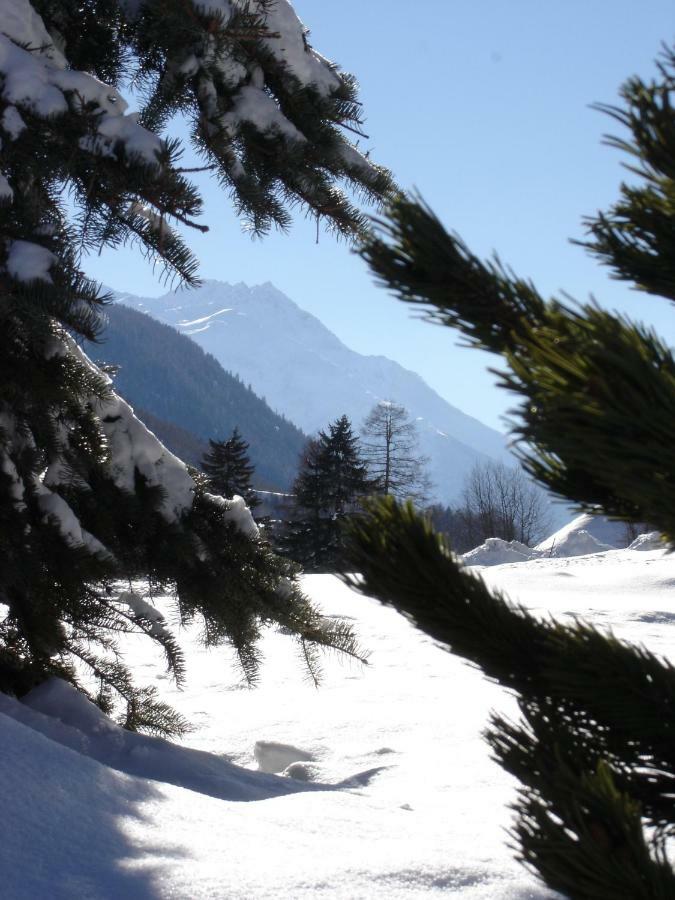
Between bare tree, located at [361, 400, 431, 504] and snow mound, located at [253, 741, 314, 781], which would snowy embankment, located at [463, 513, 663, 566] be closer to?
bare tree, located at [361, 400, 431, 504]

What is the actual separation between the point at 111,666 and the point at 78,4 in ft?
9.65

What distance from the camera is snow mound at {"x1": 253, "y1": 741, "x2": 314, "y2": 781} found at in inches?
158

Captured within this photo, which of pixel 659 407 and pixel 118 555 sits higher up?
pixel 659 407

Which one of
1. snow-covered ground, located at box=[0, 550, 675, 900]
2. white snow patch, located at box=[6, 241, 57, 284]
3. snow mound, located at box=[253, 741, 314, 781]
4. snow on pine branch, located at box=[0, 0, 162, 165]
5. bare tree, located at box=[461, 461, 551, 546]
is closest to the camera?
snow-covered ground, located at box=[0, 550, 675, 900]

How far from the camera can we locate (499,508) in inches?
1816

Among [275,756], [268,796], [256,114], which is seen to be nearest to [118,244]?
[256,114]

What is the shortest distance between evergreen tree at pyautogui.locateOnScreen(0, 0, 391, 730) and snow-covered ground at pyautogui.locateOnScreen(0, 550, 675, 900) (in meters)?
0.48

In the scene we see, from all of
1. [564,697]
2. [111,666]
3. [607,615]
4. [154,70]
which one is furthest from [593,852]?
[607,615]

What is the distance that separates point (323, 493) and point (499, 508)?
18673mm

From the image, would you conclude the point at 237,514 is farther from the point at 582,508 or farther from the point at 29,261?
the point at 582,508

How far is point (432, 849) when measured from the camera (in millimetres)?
2133

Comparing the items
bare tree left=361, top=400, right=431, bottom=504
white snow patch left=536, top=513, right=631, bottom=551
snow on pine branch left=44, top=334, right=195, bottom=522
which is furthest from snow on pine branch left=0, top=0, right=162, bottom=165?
bare tree left=361, top=400, right=431, bottom=504

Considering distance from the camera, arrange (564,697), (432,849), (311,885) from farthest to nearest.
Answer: (432,849) → (311,885) → (564,697)

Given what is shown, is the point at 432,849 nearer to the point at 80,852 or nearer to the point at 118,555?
the point at 80,852
